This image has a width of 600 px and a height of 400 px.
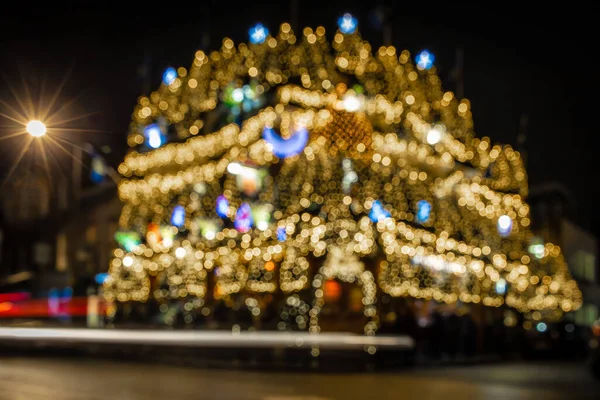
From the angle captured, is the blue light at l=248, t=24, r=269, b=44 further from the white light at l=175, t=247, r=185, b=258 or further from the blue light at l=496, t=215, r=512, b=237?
the blue light at l=496, t=215, r=512, b=237

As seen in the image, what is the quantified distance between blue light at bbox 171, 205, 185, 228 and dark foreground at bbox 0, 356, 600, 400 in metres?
5.54

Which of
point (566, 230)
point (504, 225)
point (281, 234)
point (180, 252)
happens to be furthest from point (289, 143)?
point (566, 230)

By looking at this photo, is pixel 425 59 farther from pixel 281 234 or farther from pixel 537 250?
pixel 537 250

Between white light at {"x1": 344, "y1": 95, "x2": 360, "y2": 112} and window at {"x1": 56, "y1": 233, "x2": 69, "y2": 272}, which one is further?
window at {"x1": 56, "y1": 233, "x2": 69, "y2": 272}

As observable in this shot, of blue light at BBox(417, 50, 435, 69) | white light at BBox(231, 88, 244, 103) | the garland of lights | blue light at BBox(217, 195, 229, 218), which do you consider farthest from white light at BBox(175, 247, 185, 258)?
blue light at BBox(417, 50, 435, 69)

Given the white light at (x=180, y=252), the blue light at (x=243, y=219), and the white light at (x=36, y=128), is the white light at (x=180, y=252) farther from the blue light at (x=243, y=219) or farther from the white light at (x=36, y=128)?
the white light at (x=36, y=128)

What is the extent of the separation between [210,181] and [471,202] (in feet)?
28.2

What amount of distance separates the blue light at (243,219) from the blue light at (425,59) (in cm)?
747

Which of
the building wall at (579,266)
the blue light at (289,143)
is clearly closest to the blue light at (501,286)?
the blue light at (289,143)

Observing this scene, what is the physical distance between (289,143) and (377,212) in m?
3.02

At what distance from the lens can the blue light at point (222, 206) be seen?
935 inches

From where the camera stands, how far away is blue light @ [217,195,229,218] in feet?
77.9

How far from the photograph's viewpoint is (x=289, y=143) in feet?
73.9

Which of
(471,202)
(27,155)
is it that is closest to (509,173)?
(471,202)
